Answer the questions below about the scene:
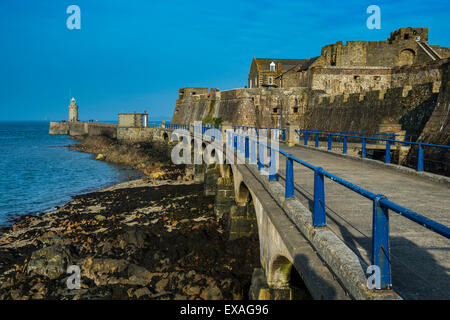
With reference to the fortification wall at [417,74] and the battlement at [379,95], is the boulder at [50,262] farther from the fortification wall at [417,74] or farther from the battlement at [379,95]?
the fortification wall at [417,74]

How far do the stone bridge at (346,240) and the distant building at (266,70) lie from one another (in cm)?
4189

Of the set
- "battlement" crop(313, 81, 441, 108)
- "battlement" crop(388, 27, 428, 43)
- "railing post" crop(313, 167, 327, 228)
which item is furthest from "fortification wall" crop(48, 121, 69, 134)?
"railing post" crop(313, 167, 327, 228)

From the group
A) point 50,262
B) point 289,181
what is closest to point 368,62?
point 289,181

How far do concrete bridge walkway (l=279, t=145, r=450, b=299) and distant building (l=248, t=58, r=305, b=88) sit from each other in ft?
137

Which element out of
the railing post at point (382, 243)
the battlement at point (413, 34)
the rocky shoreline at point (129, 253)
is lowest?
the rocky shoreline at point (129, 253)

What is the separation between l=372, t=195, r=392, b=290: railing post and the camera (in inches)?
113

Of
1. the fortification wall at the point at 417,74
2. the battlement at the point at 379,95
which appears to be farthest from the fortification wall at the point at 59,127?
the fortification wall at the point at 417,74

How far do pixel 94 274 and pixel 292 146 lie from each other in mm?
13255

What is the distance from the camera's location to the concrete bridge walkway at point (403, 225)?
129 inches

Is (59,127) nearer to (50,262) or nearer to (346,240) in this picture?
(50,262)

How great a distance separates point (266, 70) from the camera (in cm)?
5453

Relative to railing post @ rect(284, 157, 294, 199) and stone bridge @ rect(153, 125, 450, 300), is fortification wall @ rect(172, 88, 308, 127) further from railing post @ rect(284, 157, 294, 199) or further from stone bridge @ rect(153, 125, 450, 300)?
railing post @ rect(284, 157, 294, 199)

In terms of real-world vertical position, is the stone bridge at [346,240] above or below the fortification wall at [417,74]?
below
